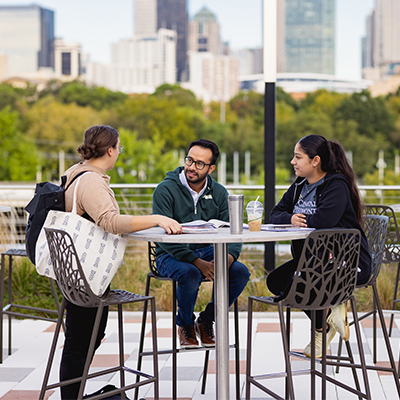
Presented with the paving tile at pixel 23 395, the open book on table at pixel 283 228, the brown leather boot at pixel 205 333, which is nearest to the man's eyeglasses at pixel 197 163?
the open book on table at pixel 283 228

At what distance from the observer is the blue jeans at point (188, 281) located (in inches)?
106

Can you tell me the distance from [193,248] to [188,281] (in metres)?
0.33

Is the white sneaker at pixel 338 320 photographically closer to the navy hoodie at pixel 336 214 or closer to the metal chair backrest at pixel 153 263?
the navy hoodie at pixel 336 214

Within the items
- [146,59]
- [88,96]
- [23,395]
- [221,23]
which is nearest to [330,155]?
[23,395]

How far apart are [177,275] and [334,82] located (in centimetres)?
7495

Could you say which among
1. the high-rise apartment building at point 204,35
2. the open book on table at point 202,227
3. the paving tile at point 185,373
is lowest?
the paving tile at point 185,373

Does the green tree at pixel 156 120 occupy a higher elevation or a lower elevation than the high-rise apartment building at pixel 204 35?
lower

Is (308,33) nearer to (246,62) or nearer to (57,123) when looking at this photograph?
(246,62)

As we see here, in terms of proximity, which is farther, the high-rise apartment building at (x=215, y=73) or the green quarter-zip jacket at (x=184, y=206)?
the high-rise apartment building at (x=215, y=73)

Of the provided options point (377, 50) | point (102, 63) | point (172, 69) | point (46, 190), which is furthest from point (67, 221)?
point (172, 69)

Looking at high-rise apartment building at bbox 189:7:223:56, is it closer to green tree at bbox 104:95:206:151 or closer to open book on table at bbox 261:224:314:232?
green tree at bbox 104:95:206:151

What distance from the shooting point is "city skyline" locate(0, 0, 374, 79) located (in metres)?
68.6

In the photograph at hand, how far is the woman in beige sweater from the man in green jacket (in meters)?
0.39

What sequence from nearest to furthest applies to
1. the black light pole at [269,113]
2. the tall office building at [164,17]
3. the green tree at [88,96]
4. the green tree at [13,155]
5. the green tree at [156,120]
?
1. the black light pole at [269,113]
2. the green tree at [13,155]
3. the green tree at [156,120]
4. the green tree at [88,96]
5. the tall office building at [164,17]
